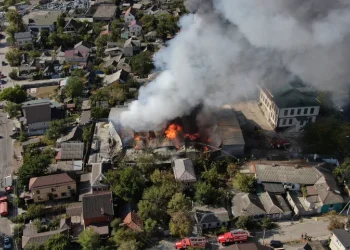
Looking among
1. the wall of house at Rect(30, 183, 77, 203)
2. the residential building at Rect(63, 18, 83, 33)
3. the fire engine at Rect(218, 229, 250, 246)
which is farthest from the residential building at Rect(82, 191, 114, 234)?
the residential building at Rect(63, 18, 83, 33)

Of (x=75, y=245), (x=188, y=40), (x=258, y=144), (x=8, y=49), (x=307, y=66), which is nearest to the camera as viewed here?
(x=75, y=245)

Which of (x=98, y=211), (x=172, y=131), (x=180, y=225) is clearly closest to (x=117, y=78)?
(x=172, y=131)

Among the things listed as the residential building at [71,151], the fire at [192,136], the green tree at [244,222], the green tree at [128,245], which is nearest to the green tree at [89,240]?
the green tree at [128,245]

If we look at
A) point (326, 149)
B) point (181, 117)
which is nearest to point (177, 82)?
point (181, 117)

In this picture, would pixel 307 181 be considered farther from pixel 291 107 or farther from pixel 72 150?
pixel 72 150

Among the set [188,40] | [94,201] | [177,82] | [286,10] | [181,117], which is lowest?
[94,201]

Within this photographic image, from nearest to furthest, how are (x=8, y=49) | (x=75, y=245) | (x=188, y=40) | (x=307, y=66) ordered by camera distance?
(x=75, y=245), (x=188, y=40), (x=307, y=66), (x=8, y=49)

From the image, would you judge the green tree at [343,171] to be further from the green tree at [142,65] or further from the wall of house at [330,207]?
the green tree at [142,65]

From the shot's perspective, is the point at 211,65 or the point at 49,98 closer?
the point at 211,65

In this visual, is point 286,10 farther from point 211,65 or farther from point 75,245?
point 75,245
